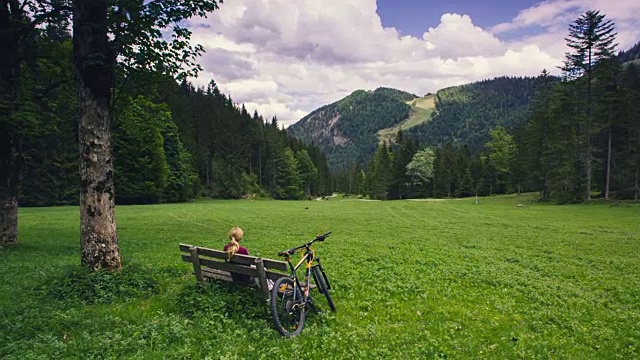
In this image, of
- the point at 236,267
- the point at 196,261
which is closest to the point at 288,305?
the point at 236,267

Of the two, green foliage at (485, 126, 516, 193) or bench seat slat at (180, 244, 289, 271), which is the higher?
green foliage at (485, 126, 516, 193)

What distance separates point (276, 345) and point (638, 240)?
23.5m

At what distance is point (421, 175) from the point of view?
91562 mm

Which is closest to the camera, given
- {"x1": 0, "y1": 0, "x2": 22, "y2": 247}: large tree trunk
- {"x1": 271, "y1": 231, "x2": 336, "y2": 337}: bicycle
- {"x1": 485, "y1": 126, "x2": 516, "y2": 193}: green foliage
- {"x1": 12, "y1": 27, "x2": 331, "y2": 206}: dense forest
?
{"x1": 271, "y1": 231, "x2": 336, "y2": 337}: bicycle

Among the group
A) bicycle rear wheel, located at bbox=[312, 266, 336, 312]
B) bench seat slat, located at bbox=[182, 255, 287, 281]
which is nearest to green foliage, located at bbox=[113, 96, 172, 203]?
bench seat slat, located at bbox=[182, 255, 287, 281]

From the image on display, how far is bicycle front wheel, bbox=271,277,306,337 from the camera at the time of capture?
7.18 meters

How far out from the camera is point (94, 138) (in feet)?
31.2

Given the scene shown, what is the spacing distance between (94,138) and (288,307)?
258 inches

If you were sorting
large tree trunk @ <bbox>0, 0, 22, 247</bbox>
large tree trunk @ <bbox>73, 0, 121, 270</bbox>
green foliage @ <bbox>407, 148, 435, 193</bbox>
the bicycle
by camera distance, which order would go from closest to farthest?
the bicycle < large tree trunk @ <bbox>73, 0, 121, 270</bbox> < large tree trunk @ <bbox>0, 0, 22, 247</bbox> < green foliage @ <bbox>407, 148, 435, 193</bbox>

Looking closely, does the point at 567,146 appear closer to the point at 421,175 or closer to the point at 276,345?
the point at 421,175

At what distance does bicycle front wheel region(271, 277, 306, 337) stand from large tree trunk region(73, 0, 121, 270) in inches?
207

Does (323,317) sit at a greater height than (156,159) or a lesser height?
lesser

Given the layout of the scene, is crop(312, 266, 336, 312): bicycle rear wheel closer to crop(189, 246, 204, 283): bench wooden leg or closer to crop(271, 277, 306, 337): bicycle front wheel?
crop(271, 277, 306, 337): bicycle front wheel

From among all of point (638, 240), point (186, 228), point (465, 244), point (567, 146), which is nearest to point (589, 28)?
point (567, 146)
